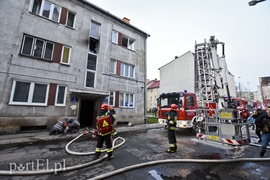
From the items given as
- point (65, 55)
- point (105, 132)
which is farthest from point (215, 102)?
point (65, 55)

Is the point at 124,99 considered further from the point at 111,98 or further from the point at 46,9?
the point at 46,9

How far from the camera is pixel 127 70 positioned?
47.4 feet

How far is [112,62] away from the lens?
13430 millimetres

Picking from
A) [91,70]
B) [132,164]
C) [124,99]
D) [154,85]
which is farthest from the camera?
[154,85]

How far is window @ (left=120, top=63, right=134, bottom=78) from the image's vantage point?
14.0 m

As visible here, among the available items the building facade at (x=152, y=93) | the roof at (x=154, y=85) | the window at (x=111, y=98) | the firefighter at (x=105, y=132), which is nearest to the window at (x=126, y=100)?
the window at (x=111, y=98)

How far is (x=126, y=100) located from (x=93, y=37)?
22.9 ft

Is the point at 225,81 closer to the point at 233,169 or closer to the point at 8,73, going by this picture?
the point at 233,169

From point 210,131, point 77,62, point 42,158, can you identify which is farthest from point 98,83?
point 210,131

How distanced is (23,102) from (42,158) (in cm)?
590

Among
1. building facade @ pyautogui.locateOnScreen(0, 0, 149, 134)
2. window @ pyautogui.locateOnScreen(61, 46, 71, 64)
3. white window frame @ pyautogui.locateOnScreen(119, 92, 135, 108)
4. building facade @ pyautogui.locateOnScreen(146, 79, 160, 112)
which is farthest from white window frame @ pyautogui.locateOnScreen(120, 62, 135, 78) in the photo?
building facade @ pyautogui.locateOnScreen(146, 79, 160, 112)

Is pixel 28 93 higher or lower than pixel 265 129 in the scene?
higher

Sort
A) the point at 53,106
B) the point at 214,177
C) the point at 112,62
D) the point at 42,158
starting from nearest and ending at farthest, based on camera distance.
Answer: the point at 214,177
the point at 42,158
the point at 53,106
the point at 112,62

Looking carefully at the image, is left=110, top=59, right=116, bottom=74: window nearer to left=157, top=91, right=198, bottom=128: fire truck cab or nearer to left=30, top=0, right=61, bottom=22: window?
left=30, top=0, right=61, bottom=22: window
